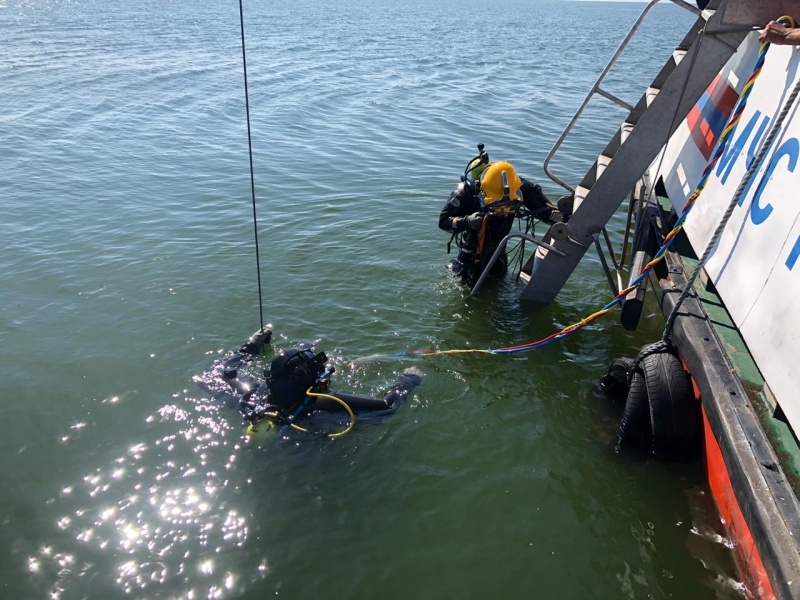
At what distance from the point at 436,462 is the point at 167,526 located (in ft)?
6.59

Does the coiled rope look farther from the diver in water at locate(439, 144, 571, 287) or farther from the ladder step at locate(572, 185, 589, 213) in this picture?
the diver in water at locate(439, 144, 571, 287)

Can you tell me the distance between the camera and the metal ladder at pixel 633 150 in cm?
506

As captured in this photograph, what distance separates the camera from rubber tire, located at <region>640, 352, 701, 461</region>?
4.40 m

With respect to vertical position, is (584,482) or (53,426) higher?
(584,482)

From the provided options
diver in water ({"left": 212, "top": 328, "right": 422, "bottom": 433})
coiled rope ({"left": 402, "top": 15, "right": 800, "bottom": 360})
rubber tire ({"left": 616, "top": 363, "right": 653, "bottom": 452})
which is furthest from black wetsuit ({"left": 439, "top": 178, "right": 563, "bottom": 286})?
rubber tire ({"left": 616, "top": 363, "right": 653, "bottom": 452})

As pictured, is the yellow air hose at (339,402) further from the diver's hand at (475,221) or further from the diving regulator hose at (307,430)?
the diver's hand at (475,221)

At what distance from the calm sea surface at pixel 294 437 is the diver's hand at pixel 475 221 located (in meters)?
1.02

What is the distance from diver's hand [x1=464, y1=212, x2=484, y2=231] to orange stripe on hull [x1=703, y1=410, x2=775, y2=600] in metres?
3.04

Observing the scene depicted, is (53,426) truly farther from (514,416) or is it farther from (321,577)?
(514,416)

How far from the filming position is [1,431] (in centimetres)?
528

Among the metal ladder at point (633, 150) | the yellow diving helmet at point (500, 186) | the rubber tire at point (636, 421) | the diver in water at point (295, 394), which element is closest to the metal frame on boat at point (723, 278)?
the metal ladder at point (633, 150)

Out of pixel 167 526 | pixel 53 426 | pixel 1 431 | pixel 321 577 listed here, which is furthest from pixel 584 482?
pixel 1 431

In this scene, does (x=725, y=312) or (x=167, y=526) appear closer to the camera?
(x=167, y=526)

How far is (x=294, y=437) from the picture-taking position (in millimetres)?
4938
